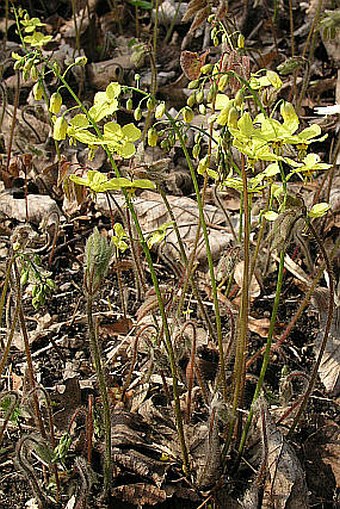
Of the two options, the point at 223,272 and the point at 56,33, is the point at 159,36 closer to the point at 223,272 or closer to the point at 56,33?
the point at 56,33

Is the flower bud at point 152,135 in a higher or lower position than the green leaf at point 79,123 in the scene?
lower

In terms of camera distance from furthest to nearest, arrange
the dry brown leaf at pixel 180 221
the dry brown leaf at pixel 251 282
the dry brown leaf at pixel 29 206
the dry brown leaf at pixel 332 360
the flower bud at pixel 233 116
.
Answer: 1. the dry brown leaf at pixel 29 206
2. the dry brown leaf at pixel 180 221
3. the dry brown leaf at pixel 251 282
4. the dry brown leaf at pixel 332 360
5. the flower bud at pixel 233 116

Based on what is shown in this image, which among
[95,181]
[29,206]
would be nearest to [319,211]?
[95,181]

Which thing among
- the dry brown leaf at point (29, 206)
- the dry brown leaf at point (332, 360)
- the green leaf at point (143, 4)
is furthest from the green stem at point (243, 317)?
the green leaf at point (143, 4)

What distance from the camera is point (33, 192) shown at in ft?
10.1

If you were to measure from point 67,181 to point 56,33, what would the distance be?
278cm

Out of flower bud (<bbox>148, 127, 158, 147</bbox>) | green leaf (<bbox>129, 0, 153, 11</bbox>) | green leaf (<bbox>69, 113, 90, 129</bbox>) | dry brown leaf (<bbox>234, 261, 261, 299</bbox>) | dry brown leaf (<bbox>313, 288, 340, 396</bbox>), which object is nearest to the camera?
green leaf (<bbox>69, 113, 90, 129</bbox>)

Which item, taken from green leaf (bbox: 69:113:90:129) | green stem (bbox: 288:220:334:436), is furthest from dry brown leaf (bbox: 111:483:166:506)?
green leaf (bbox: 69:113:90:129)

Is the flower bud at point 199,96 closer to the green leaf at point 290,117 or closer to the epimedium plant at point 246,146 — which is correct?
the epimedium plant at point 246,146

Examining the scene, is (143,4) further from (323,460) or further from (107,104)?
(323,460)

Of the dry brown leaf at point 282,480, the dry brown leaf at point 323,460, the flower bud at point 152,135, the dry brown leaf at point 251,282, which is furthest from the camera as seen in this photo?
the dry brown leaf at point 251,282

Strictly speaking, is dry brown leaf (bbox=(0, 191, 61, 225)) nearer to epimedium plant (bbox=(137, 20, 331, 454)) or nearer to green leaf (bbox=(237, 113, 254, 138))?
epimedium plant (bbox=(137, 20, 331, 454))

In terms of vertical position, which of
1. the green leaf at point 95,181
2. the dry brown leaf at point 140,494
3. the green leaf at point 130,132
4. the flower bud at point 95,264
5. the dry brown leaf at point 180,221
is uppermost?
the green leaf at point 130,132

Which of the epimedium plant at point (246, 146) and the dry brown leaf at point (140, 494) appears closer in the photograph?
the epimedium plant at point (246, 146)
